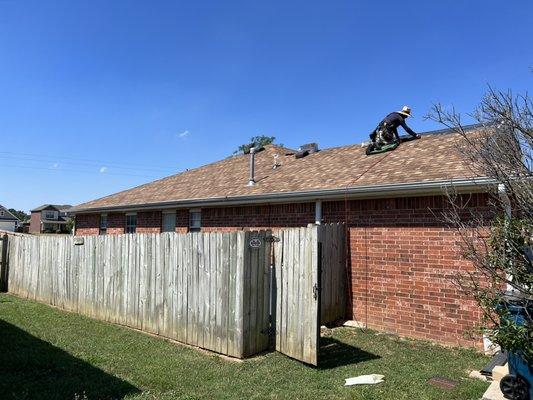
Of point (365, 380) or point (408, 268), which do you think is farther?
point (408, 268)

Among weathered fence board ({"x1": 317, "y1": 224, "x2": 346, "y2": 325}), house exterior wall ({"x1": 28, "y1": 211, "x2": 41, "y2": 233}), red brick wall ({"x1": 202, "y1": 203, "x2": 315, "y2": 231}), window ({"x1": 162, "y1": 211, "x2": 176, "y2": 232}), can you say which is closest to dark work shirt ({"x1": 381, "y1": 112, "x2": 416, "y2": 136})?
red brick wall ({"x1": 202, "y1": 203, "x2": 315, "y2": 231})

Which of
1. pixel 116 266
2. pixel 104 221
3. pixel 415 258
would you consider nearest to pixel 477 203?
pixel 415 258

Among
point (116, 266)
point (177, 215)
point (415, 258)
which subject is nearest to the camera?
point (415, 258)

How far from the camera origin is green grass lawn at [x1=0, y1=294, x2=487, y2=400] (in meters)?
5.47

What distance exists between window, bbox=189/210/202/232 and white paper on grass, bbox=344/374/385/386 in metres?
8.18

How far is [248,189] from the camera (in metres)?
12.3

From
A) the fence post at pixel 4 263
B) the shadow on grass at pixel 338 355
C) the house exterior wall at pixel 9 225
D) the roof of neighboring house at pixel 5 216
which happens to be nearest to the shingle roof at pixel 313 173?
the shadow on grass at pixel 338 355

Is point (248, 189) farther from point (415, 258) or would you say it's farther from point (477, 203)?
point (477, 203)

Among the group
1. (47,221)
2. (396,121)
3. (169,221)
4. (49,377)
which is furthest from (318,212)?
(47,221)

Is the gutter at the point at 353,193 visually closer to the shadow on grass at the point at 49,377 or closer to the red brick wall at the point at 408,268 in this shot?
the red brick wall at the point at 408,268

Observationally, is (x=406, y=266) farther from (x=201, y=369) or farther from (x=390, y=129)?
(x=390, y=129)

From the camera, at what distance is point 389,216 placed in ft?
28.9

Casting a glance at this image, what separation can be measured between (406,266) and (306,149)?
7.96m

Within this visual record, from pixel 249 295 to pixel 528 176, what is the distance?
4290mm
